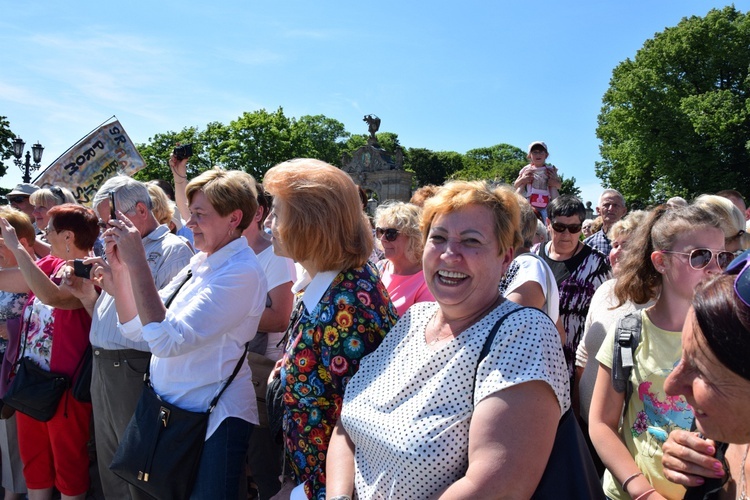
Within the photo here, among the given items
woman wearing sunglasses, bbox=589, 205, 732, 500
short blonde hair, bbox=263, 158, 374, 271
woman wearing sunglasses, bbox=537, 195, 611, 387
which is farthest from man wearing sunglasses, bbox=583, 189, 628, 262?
short blonde hair, bbox=263, 158, 374, 271

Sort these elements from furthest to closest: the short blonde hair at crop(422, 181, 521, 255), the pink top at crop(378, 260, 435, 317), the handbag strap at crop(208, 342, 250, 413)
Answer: the pink top at crop(378, 260, 435, 317) → the handbag strap at crop(208, 342, 250, 413) → the short blonde hair at crop(422, 181, 521, 255)

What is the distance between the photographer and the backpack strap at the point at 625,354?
8.02 feet

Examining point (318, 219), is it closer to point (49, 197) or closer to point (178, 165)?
point (178, 165)

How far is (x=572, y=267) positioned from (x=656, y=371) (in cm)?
242

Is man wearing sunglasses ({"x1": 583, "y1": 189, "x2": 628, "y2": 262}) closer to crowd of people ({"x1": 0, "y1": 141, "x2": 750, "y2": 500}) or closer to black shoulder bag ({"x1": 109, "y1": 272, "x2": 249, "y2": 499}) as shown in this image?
Result: crowd of people ({"x1": 0, "y1": 141, "x2": 750, "y2": 500})

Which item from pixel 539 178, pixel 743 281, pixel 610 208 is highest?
pixel 539 178

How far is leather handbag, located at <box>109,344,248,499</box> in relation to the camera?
2781 mm

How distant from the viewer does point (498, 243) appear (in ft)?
6.98

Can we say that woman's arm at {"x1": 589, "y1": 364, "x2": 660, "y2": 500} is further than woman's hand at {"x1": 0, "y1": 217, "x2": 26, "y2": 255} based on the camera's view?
No

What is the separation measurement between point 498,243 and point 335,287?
0.75 meters

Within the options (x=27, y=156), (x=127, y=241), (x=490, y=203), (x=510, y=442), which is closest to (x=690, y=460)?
(x=510, y=442)

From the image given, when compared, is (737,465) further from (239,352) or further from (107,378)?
(107,378)

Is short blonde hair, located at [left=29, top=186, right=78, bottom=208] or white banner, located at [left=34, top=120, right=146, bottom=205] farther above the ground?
white banner, located at [left=34, top=120, right=146, bottom=205]

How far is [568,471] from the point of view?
1.68 metres
